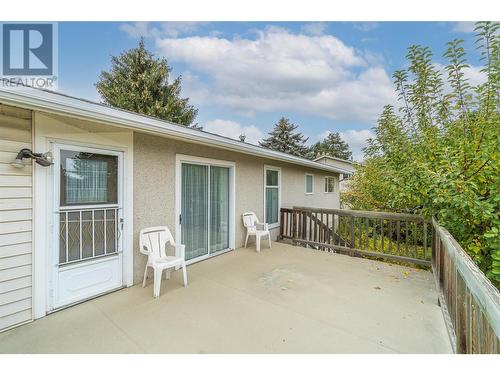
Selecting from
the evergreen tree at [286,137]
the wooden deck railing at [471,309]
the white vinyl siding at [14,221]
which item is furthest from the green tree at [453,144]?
the evergreen tree at [286,137]

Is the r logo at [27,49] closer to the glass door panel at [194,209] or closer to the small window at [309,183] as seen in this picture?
the glass door panel at [194,209]

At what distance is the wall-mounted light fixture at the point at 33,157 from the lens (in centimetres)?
250

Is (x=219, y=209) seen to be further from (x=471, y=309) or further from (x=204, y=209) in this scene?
(x=471, y=309)

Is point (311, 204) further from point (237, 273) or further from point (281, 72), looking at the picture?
point (237, 273)

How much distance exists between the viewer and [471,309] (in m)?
1.66

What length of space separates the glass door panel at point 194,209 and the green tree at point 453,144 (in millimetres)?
3328

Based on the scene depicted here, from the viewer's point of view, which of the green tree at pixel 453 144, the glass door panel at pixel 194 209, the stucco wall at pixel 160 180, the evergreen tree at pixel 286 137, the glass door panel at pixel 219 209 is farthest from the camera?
the evergreen tree at pixel 286 137

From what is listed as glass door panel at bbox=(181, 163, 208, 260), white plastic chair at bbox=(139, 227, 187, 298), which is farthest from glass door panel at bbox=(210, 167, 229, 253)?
white plastic chair at bbox=(139, 227, 187, 298)

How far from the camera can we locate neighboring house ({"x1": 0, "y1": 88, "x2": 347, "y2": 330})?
8.20 ft

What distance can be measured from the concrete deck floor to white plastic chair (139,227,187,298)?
0.24 meters

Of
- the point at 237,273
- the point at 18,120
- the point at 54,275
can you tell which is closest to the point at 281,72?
the point at 237,273

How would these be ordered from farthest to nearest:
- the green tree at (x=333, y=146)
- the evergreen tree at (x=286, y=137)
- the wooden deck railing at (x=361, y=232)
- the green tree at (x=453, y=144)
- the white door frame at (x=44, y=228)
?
the green tree at (x=333, y=146) → the evergreen tree at (x=286, y=137) → the wooden deck railing at (x=361, y=232) → the green tree at (x=453, y=144) → the white door frame at (x=44, y=228)

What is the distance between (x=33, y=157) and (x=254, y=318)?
9.67 ft
